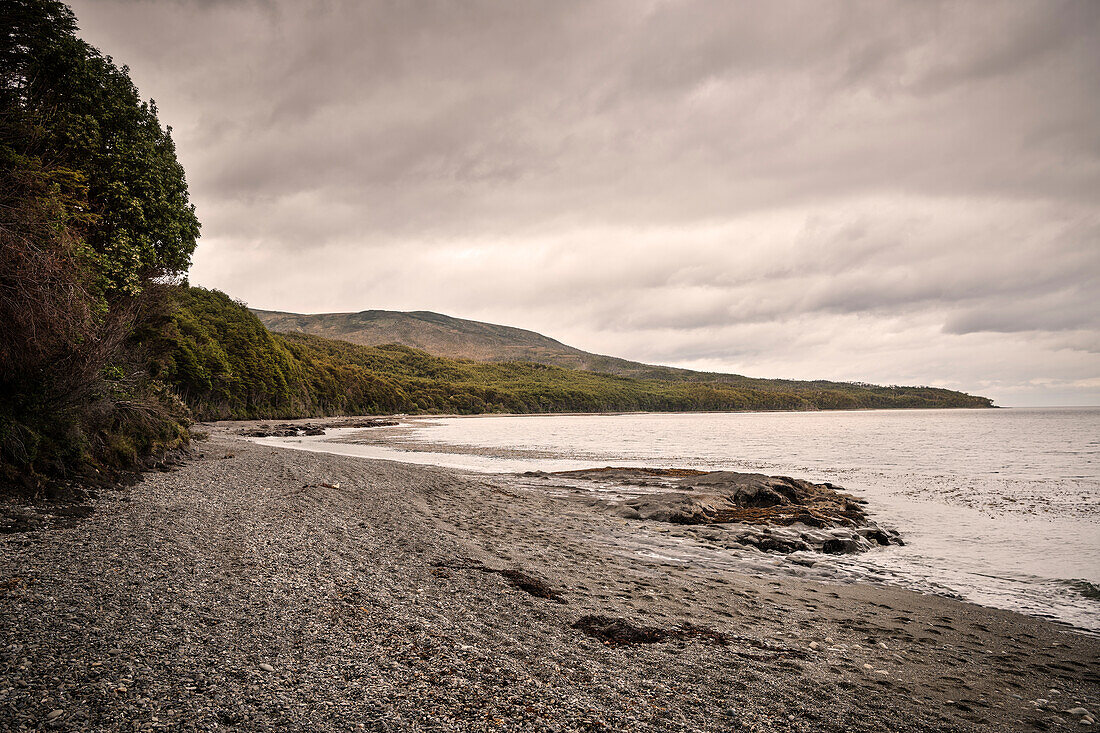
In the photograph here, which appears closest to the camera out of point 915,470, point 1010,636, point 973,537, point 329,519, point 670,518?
point 1010,636

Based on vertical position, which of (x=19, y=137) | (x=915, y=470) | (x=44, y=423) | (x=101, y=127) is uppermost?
(x=101, y=127)

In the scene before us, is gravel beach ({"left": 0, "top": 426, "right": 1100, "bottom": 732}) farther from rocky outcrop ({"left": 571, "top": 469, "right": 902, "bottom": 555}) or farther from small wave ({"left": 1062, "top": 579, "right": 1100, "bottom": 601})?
rocky outcrop ({"left": 571, "top": 469, "right": 902, "bottom": 555})

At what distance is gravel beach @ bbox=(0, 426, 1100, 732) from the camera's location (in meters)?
5.36

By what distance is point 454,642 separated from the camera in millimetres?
7277

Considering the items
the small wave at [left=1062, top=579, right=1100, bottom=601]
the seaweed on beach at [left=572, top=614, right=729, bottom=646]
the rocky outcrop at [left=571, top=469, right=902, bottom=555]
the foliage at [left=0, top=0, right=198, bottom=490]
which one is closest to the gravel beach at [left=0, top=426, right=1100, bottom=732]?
the seaweed on beach at [left=572, top=614, right=729, bottom=646]

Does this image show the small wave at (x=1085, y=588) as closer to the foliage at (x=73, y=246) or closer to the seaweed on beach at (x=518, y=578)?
the seaweed on beach at (x=518, y=578)

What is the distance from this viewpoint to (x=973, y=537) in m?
17.1

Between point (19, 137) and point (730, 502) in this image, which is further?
point (730, 502)

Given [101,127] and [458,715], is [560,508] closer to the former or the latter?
[458,715]

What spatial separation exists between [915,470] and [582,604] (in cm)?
3538

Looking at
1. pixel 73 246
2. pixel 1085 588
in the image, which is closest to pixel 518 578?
pixel 73 246

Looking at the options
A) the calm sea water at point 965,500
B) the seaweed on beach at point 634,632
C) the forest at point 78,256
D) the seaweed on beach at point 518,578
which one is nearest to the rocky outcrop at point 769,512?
the calm sea water at point 965,500

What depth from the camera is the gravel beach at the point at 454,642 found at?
5359 mm

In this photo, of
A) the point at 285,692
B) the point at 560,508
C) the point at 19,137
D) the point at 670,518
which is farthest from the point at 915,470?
the point at 19,137
